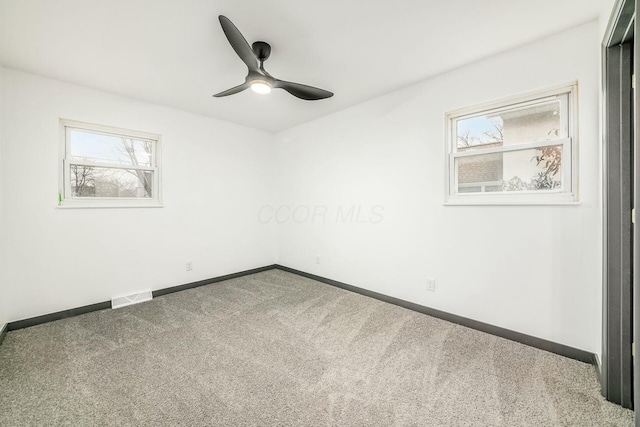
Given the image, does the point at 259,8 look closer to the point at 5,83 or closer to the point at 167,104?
the point at 167,104

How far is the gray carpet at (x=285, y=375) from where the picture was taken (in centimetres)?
144

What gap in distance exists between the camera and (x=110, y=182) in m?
3.09

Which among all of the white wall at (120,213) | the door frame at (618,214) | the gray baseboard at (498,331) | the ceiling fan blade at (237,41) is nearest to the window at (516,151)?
the door frame at (618,214)

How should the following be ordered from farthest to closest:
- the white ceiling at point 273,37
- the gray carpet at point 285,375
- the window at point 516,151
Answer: the window at point 516,151
the white ceiling at point 273,37
the gray carpet at point 285,375

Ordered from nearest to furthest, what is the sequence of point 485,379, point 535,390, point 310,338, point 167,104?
point 535,390 < point 485,379 < point 310,338 < point 167,104

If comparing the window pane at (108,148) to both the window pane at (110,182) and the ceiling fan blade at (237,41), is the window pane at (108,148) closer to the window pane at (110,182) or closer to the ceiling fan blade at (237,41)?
the window pane at (110,182)

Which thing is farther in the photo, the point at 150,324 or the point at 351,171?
the point at 351,171

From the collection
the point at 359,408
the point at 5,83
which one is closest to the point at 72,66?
the point at 5,83

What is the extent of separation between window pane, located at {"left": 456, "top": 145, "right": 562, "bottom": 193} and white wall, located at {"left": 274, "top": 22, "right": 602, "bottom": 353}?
197 millimetres

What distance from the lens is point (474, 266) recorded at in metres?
2.41

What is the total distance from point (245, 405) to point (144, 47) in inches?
109

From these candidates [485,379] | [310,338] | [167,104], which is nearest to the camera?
[485,379]

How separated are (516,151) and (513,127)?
0.76 ft

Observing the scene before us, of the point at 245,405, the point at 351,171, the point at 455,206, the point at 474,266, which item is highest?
the point at 351,171
